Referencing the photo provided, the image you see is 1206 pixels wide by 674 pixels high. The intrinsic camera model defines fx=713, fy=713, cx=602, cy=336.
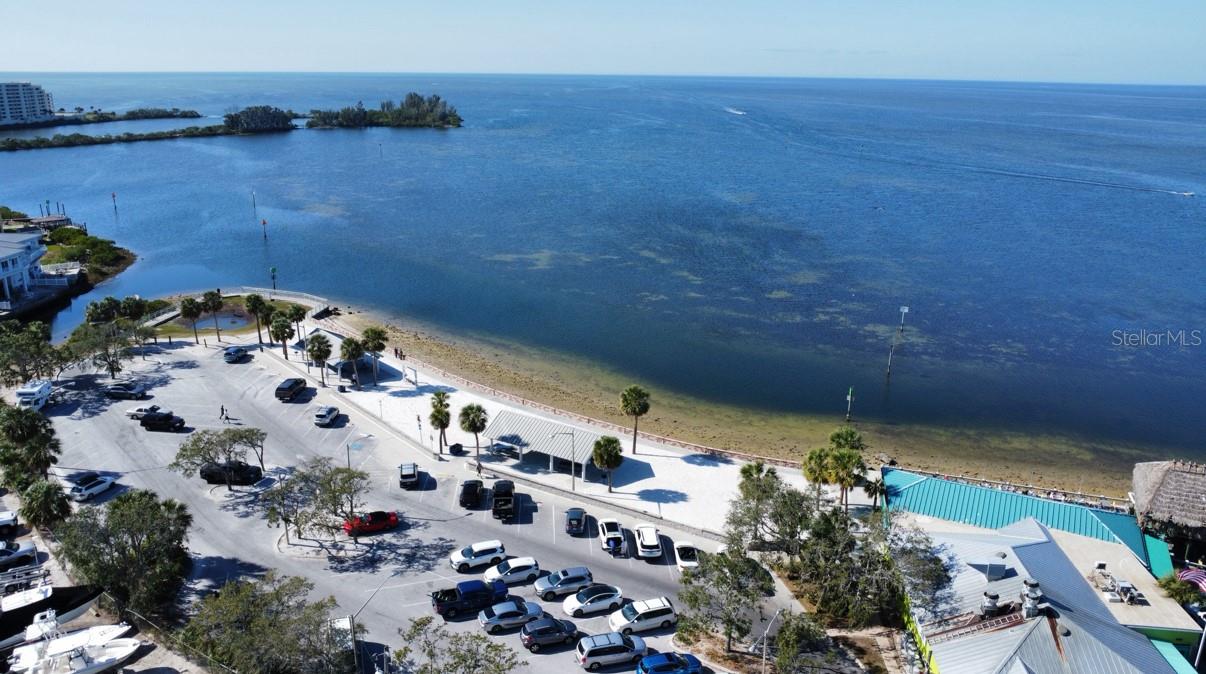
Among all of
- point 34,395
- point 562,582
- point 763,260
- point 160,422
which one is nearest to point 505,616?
point 562,582

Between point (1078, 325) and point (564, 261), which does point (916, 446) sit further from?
point (564, 261)

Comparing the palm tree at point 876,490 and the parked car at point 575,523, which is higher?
the palm tree at point 876,490

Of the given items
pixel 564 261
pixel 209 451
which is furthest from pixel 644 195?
pixel 209 451

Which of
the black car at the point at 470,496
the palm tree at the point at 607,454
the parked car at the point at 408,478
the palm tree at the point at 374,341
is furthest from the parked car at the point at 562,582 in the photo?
the palm tree at the point at 374,341

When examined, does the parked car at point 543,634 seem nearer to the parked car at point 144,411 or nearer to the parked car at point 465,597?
the parked car at point 465,597

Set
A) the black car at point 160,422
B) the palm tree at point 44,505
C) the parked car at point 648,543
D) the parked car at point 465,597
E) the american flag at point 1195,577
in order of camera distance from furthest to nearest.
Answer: the black car at point 160,422 < the parked car at point 648,543 < the palm tree at point 44,505 < the parked car at point 465,597 < the american flag at point 1195,577

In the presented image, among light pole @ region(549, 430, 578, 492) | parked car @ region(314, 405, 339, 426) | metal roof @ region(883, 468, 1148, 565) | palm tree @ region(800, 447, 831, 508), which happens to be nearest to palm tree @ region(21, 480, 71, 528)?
parked car @ region(314, 405, 339, 426)
